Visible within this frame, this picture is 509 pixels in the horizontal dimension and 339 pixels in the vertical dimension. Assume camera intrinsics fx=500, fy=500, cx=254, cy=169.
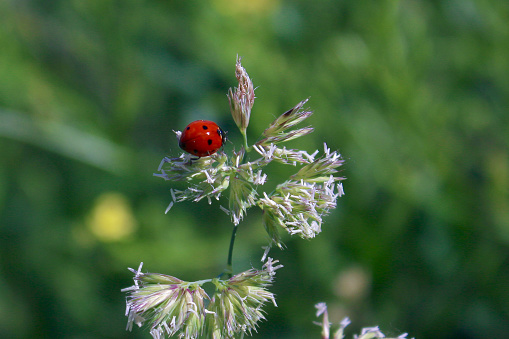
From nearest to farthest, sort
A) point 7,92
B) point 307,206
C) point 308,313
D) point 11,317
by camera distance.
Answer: point 307,206
point 308,313
point 11,317
point 7,92

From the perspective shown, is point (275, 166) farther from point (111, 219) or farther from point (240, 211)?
point (240, 211)

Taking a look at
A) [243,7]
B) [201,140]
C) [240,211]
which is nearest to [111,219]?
[243,7]

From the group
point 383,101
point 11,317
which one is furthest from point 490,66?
point 11,317

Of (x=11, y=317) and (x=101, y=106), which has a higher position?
(x=101, y=106)

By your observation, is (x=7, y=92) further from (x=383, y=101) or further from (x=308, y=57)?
(x=383, y=101)

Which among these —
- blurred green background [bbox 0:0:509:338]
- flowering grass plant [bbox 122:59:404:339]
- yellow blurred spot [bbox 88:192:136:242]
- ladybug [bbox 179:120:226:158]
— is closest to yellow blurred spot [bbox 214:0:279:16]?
blurred green background [bbox 0:0:509:338]
